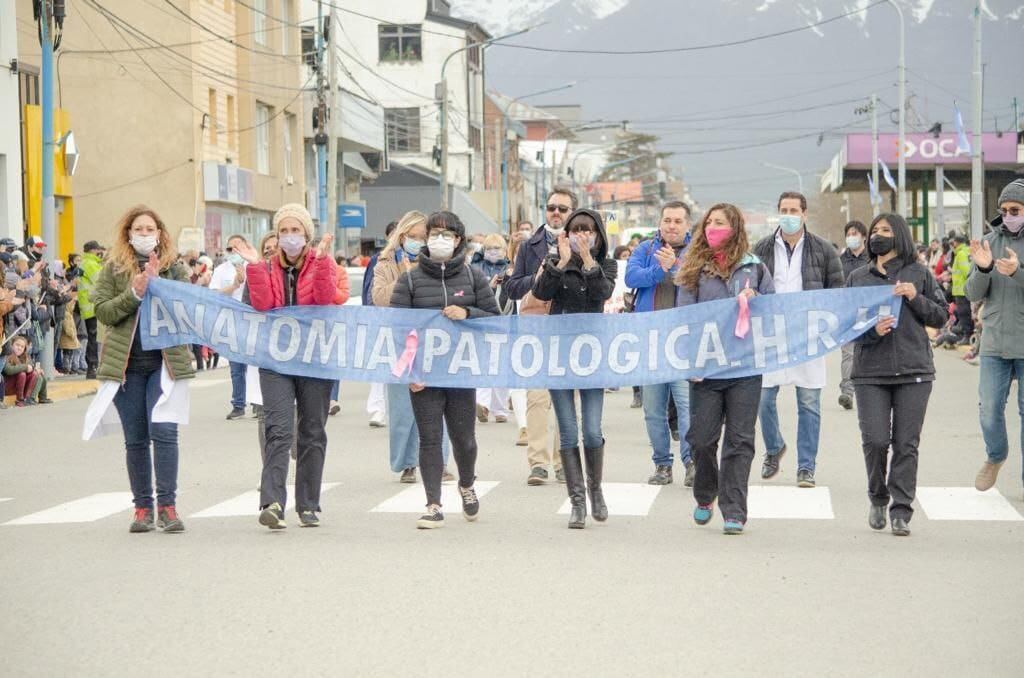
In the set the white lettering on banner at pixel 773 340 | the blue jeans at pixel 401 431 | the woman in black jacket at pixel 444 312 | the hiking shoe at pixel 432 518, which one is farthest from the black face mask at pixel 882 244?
the blue jeans at pixel 401 431

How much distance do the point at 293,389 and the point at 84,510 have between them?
1936mm

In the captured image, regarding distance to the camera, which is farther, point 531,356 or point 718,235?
point 531,356

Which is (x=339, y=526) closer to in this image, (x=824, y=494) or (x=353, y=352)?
(x=353, y=352)

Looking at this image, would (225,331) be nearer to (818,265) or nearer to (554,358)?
(554,358)

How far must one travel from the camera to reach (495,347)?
39.0ft

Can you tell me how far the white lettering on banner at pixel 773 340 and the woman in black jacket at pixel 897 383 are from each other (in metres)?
0.67

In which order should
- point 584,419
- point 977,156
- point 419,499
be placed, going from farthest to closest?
point 977,156 < point 419,499 < point 584,419

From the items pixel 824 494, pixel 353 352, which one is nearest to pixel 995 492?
pixel 824 494

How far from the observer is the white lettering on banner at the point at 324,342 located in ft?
38.2

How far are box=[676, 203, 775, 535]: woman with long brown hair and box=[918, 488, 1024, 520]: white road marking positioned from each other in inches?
57.2

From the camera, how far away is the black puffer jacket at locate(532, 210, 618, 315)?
1132 cm

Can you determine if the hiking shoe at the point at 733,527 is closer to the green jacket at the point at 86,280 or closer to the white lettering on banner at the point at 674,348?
the white lettering on banner at the point at 674,348

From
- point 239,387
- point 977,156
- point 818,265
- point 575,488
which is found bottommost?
point 575,488

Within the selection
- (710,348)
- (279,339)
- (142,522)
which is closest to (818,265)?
(710,348)
